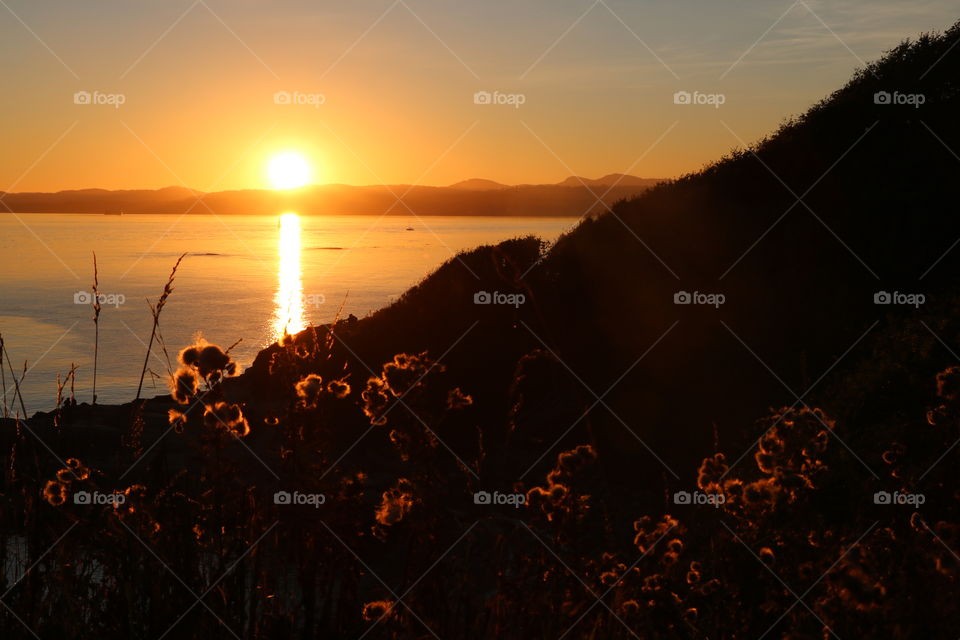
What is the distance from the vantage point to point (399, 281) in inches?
2938

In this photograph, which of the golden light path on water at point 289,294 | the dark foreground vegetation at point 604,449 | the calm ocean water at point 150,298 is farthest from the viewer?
the golden light path on water at point 289,294

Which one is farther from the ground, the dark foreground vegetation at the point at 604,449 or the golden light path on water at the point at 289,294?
the golden light path on water at the point at 289,294

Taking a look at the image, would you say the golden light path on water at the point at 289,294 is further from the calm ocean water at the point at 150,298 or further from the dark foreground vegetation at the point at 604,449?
the dark foreground vegetation at the point at 604,449

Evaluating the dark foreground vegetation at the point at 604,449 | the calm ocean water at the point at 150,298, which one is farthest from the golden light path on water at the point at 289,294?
the dark foreground vegetation at the point at 604,449

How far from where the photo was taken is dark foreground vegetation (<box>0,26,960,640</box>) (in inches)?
138

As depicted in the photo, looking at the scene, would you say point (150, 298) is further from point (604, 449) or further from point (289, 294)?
point (604, 449)

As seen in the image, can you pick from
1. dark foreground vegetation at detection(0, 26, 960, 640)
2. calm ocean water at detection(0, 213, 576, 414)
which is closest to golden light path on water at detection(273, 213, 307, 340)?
calm ocean water at detection(0, 213, 576, 414)

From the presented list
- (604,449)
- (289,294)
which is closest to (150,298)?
(289,294)

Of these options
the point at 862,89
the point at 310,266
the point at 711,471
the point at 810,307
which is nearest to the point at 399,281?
the point at 310,266

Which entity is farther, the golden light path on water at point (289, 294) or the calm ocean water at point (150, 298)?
the golden light path on water at point (289, 294)

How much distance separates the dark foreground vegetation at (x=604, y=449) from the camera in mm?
3512

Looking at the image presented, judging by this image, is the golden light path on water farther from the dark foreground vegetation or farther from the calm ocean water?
the dark foreground vegetation

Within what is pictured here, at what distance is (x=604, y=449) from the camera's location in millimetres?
13602

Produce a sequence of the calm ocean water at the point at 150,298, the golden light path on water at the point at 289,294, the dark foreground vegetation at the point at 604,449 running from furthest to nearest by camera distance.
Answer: the golden light path on water at the point at 289,294 < the calm ocean water at the point at 150,298 < the dark foreground vegetation at the point at 604,449
